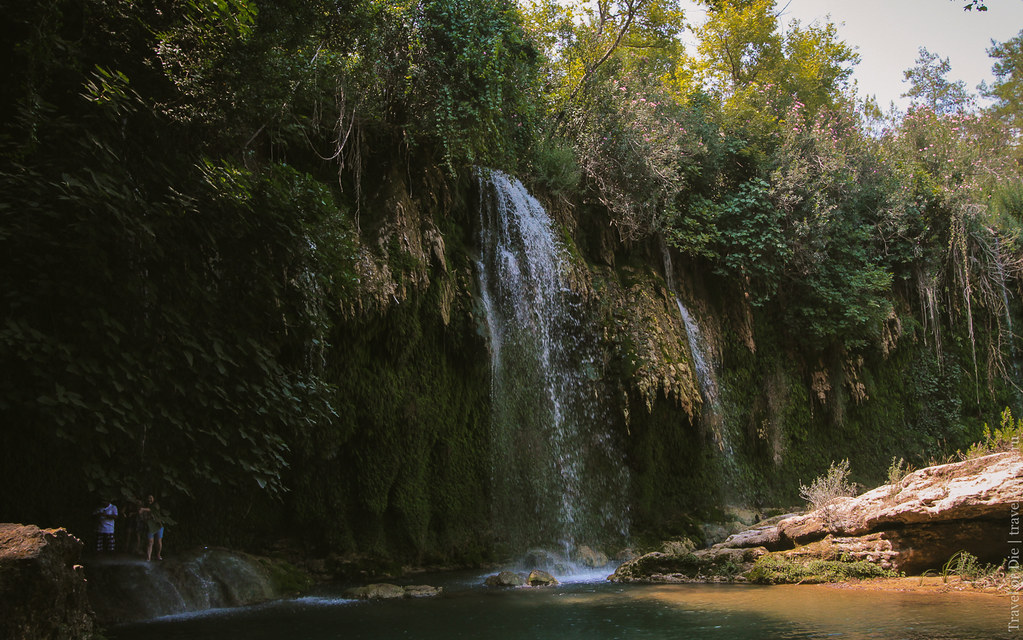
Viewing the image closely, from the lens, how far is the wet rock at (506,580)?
859 centimetres

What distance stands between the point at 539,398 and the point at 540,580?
3.33 m

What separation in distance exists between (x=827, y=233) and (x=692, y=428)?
21.1 ft

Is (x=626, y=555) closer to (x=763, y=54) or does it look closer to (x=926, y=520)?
(x=926, y=520)

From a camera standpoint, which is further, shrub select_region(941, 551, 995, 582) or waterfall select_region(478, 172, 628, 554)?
waterfall select_region(478, 172, 628, 554)

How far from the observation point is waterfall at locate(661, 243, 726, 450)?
13.5 metres

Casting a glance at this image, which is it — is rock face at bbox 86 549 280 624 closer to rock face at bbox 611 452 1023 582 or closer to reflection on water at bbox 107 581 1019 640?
reflection on water at bbox 107 581 1019 640

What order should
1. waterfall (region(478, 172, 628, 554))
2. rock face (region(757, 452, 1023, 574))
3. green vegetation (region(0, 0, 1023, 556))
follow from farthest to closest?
waterfall (region(478, 172, 628, 554)) < rock face (region(757, 452, 1023, 574)) < green vegetation (region(0, 0, 1023, 556))

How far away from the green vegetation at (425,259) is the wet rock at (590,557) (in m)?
1.47

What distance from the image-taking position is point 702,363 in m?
14.3

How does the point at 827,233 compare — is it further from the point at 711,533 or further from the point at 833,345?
the point at 711,533

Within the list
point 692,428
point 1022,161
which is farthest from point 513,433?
point 1022,161

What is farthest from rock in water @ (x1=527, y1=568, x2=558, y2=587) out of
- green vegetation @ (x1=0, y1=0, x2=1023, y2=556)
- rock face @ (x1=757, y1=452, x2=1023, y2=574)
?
rock face @ (x1=757, y1=452, x2=1023, y2=574)

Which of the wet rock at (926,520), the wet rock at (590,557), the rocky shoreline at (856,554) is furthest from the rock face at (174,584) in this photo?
the wet rock at (926,520)

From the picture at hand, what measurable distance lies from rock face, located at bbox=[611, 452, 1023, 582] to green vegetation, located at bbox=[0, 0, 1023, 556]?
2073 millimetres
